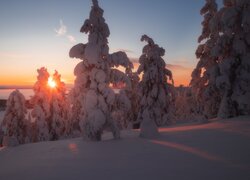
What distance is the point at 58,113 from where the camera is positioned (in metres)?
33.4

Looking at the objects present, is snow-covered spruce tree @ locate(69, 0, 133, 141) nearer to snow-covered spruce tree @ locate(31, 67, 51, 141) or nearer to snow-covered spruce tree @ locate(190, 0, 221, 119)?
snow-covered spruce tree @ locate(190, 0, 221, 119)

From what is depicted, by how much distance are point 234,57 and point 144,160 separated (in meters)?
13.2

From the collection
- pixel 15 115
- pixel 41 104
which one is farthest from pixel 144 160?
pixel 41 104

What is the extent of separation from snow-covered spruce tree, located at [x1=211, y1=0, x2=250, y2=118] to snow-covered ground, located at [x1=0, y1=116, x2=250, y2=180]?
613 cm

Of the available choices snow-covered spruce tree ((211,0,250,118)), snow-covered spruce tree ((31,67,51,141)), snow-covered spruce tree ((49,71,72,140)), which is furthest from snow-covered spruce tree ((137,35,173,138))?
snow-covered spruce tree ((31,67,51,141))

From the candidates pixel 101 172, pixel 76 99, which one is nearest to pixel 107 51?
pixel 76 99

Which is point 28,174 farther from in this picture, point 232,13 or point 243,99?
point 232,13

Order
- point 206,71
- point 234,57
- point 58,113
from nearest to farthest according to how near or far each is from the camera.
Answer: point 234,57 < point 206,71 < point 58,113

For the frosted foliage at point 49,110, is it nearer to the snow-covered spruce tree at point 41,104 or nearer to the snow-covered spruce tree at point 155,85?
the snow-covered spruce tree at point 41,104

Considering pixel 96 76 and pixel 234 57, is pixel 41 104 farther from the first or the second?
pixel 234 57

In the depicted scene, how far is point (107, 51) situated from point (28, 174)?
8.35 metres

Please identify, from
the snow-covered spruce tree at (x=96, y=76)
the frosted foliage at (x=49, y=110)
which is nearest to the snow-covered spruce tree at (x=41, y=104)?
the frosted foliage at (x=49, y=110)

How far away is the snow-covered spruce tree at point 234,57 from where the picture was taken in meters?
17.4

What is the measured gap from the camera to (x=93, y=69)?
14164mm
